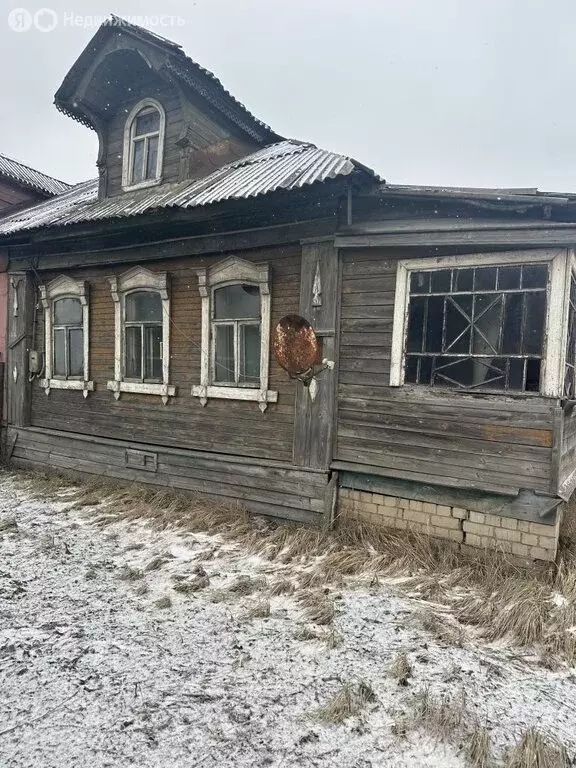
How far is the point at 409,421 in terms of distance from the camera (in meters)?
4.98

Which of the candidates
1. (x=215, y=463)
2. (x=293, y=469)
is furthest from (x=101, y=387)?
(x=293, y=469)

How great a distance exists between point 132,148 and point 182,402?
4623 mm

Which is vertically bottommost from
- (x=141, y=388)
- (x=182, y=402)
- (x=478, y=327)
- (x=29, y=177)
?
(x=182, y=402)

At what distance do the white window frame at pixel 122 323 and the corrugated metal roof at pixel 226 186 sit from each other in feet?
3.10

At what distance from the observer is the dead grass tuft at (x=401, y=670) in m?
2.96

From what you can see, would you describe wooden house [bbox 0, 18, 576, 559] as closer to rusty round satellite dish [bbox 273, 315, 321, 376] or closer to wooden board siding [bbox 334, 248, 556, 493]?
wooden board siding [bbox 334, 248, 556, 493]

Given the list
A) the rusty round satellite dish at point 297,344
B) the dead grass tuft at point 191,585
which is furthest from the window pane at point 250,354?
the dead grass tuft at point 191,585

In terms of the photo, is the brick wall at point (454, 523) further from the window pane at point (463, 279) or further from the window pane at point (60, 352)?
the window pane at point (60, 352)

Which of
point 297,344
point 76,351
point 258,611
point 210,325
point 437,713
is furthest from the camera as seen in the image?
point 76,351

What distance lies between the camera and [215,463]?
245 inches

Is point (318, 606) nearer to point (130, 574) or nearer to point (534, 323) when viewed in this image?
point (130, 574)

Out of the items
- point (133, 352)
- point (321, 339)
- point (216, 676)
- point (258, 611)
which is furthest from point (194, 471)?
point (216, 676)

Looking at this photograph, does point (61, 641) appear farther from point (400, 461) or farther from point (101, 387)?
point (101, 387)

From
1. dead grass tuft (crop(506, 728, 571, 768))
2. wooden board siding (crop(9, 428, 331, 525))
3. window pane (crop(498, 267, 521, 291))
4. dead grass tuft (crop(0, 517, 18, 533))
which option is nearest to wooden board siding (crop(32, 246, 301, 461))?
wooden board siding (crop(9, 428, 331, 525))
